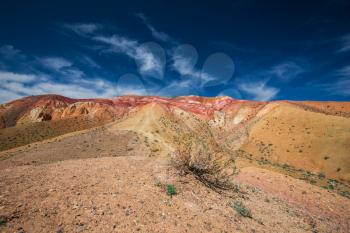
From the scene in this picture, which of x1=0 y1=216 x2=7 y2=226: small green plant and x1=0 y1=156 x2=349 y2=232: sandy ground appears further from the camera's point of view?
x1=0 y1=156 x2=349 y2=232: sandy ground

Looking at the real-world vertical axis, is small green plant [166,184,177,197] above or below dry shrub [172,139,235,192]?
below

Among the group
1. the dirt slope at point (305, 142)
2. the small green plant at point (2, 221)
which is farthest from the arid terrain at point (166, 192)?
the dirt slope at point (305, 142)

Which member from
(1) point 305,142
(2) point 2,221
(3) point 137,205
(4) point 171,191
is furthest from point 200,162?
(1) point 305,142

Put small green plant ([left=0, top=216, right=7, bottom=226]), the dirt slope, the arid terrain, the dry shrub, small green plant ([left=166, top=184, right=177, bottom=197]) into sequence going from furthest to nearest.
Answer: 1. the dirt slope
2. the dry shrub
3. small green plant ([left=166, top=184, right=177, bottom=197])
4. the arid terrain
5. small green plant ([left=0, top=216, right=7, bottom=226])

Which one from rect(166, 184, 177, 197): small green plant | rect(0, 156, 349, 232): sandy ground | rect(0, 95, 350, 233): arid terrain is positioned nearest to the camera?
rect(0, 156, 349, 232): sandy ground

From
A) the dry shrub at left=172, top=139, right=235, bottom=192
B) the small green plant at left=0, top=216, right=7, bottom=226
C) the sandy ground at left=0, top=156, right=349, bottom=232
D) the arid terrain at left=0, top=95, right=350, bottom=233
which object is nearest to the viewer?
the small green plant at left=0, top=216, right=7, bottom=226

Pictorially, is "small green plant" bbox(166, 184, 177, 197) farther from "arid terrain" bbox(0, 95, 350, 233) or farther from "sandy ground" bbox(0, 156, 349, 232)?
"sandy ground" bbox(0, 156, 349, 232)

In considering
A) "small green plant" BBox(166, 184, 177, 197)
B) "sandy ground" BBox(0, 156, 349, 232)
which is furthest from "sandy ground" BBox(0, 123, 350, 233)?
"small green plant" BBox(166, 184, 177, 197)

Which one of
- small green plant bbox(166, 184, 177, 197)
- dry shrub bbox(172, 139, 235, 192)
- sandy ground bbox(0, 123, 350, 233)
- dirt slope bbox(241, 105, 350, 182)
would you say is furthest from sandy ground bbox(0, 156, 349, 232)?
dirt slope bbox(241, 105, 350, 182)

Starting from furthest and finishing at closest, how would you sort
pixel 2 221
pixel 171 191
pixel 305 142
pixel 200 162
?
1. pixel 305 142
2. pixel 200 162
3. pixel 171 191
4. pixel 2 221

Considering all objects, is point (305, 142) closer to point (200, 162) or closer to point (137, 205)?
point (200, 162)

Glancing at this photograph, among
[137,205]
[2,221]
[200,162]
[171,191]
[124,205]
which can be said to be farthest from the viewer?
[200,162]

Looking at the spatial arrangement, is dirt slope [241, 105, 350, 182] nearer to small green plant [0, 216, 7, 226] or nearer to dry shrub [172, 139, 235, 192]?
dry shrub [172, 139, 235, 192]

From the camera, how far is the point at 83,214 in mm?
5484
